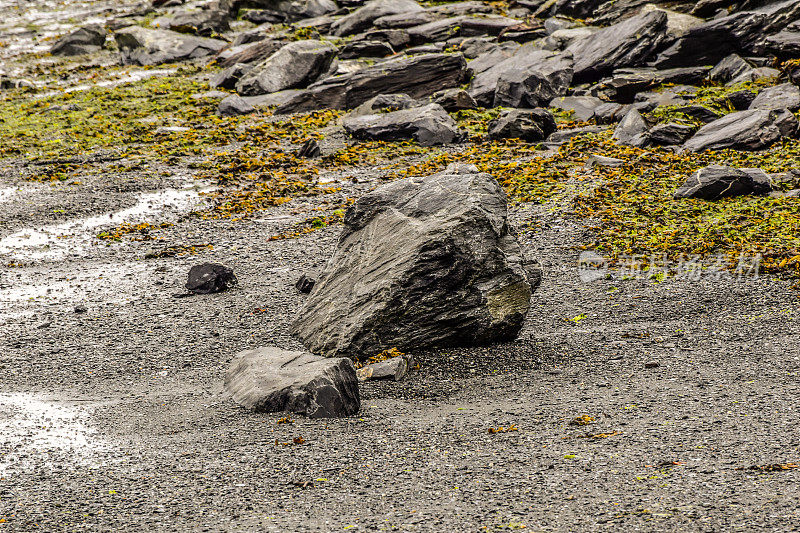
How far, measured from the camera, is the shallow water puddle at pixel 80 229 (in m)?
14.3

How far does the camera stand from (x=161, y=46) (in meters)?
32.3

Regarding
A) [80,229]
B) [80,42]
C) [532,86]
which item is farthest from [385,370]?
[80,42]

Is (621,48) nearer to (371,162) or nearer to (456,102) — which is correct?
(456,102)

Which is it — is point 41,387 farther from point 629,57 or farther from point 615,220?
point 629,57

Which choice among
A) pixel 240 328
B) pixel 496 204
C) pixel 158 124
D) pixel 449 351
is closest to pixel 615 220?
pixel 496 204

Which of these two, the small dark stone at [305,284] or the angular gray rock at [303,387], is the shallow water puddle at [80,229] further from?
the angular gray rock at [303,387]

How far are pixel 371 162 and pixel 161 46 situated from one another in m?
17.8

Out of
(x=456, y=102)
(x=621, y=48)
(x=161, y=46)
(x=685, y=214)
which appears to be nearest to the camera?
(x=685, y=214)

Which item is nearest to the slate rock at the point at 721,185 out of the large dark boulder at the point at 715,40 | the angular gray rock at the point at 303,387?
the angular gray rock at the point at 303,387

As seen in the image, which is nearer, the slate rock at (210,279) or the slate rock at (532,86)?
the slate rock at (210,279)

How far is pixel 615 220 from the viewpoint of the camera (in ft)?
45.0

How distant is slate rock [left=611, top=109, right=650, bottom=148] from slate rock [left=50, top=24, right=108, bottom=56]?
84.3 feet

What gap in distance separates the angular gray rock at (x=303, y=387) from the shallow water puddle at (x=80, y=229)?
7513 mm

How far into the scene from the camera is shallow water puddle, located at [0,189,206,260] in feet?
47.1
